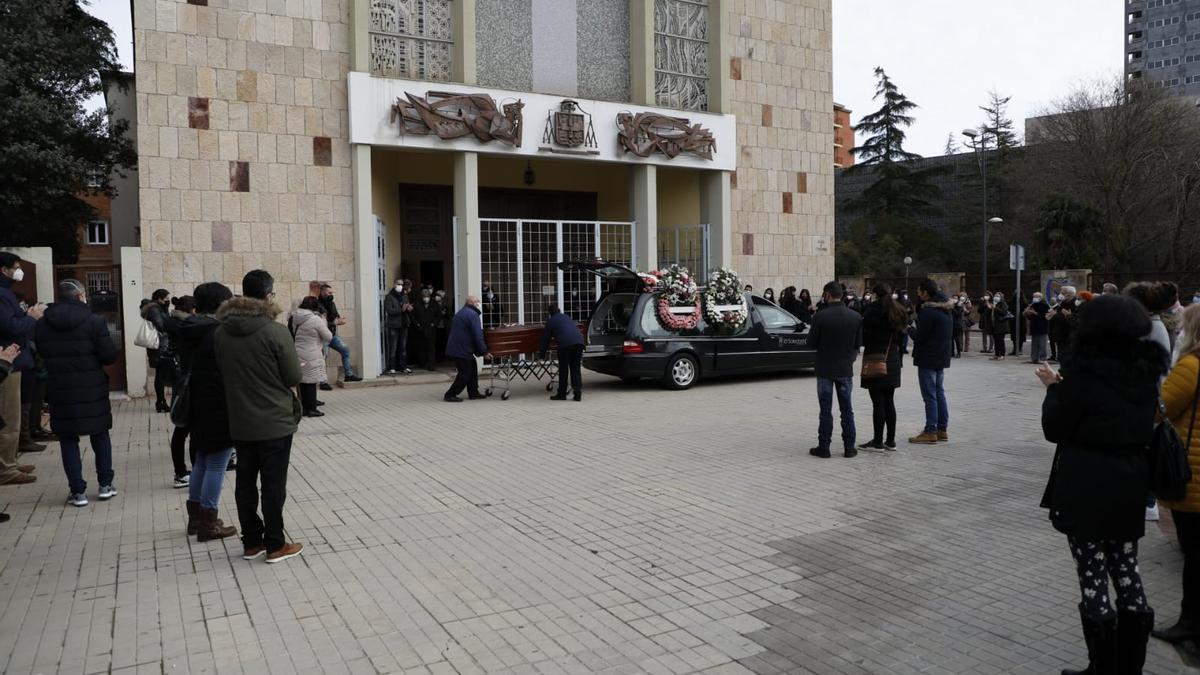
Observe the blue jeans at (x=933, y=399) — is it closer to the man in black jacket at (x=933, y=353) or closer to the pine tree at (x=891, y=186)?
the man in black jacket at (x=933, y=353)

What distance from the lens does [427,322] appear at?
1739 cm

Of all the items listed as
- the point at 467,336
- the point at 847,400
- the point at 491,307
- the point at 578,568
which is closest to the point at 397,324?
the point at 491,307

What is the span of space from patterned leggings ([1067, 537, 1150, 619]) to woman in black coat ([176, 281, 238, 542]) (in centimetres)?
517

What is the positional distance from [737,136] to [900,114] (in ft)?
136

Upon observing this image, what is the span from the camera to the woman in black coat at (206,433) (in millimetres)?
5781

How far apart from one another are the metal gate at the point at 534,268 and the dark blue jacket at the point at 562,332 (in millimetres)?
4690

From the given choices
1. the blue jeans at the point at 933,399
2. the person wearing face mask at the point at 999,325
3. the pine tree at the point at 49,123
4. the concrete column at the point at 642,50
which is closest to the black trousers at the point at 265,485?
the blue jeans at the point at 933,399

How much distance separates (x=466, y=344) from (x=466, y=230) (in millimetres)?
4460

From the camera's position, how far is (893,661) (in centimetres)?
393

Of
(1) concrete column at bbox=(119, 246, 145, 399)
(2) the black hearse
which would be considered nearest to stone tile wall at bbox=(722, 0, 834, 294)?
(2) the black hearse

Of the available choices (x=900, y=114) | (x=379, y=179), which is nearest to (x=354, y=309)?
(x=379, y=179)

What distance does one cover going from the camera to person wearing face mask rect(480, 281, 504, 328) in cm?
1747

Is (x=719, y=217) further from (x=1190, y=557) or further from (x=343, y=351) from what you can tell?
(x=1190, y=557)

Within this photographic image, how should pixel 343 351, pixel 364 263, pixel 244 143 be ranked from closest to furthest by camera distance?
pixel 343 351, pixel 244 143, pixel 364 263
